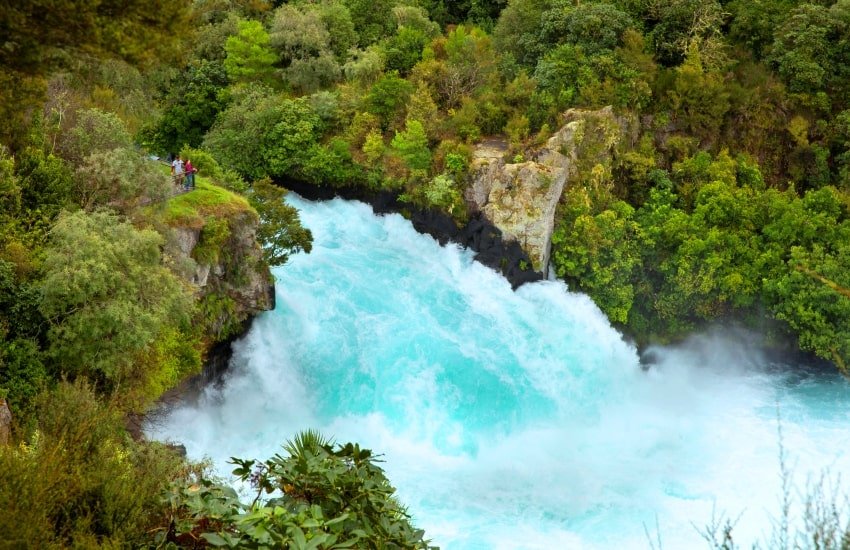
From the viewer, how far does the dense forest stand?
7.41m

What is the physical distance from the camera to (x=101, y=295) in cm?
1454

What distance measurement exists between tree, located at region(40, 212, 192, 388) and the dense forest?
6 cm

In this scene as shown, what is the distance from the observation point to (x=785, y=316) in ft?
77.0

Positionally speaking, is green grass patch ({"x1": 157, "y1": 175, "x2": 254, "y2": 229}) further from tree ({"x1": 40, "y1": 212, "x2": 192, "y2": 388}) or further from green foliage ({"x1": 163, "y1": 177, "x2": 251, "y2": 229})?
tree ({"x1": 40, "y1": 212, "x2": 192, "y2": 388})

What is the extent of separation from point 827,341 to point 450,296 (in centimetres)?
1267

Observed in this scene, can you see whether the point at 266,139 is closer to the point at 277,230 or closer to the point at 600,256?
the point at 277,230

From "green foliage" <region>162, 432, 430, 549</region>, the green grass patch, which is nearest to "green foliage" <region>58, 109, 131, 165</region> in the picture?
the green grass patch

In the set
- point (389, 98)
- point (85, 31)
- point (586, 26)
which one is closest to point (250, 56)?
point (389, 98)

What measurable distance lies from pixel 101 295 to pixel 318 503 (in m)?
9.69

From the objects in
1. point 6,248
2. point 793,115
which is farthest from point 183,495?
point 793,115

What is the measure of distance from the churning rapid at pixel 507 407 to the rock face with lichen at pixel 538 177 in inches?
78.4

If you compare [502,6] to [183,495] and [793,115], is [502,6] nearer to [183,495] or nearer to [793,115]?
[793,115]

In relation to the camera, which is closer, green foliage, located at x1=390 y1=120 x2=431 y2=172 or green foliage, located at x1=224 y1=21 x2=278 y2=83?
green foliage, located at x1=390 y1=120 x2=431 y2=172

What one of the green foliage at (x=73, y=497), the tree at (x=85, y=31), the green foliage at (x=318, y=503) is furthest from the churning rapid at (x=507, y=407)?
the tree at (x=85, y=31)
